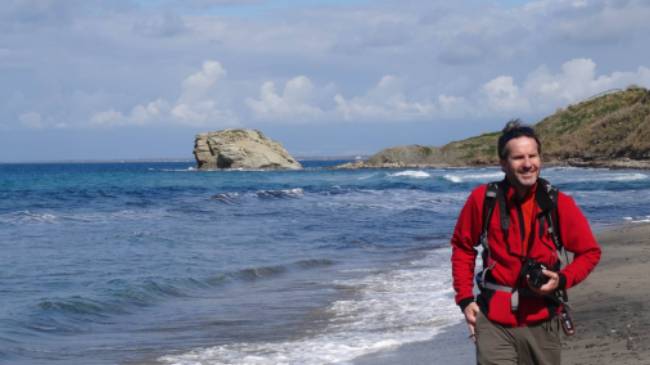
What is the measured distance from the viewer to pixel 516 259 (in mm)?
4098

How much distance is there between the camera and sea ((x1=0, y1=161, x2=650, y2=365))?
946 centimetres

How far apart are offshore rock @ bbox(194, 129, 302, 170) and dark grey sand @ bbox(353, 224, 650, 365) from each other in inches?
2954

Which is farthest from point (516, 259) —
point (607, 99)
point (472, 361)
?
point (607, 99)

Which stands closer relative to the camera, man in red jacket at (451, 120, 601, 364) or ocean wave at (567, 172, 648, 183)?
man in red jacket at (451, 120, 601, 364)

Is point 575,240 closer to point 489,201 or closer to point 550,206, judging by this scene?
point 550,206

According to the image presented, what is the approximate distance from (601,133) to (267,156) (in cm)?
3323

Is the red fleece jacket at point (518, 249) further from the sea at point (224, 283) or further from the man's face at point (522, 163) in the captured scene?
the sea at point (224, 283)

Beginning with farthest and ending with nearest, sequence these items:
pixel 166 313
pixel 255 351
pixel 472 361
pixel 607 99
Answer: pixel 607 99 → pixel 166 313 → pixel 255 351 → pixel 472 361

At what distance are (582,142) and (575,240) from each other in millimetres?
69569

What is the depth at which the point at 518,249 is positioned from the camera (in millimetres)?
4094

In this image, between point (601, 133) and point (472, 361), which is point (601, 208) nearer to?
point (472, 361)

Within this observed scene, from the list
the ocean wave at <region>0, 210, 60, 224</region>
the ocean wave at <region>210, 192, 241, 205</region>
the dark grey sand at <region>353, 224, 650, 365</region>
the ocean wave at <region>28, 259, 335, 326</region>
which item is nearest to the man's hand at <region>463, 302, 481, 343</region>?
the dark grey sand at <region>353, 224, 650, 365</region>

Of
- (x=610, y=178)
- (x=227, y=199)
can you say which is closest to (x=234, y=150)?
(x=610, y=178)

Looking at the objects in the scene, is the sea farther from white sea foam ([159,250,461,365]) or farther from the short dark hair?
the short dark hair
